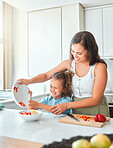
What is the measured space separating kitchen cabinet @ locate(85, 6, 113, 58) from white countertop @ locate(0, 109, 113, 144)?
193 cm

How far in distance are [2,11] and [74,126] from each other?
115 inches

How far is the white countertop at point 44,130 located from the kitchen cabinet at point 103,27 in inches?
76.0

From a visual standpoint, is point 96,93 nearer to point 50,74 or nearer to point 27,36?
point 50,74

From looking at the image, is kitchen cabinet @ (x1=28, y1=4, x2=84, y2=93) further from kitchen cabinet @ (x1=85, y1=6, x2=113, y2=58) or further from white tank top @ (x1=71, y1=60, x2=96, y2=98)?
white tank top @ (x1=71, y1=60, x2=96, y2=98)

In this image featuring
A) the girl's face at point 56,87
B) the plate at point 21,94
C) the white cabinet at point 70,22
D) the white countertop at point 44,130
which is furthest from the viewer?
the white cabinet at point 70,22

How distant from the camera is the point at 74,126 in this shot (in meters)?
1.16

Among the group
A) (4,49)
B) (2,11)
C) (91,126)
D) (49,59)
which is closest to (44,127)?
(91,126)

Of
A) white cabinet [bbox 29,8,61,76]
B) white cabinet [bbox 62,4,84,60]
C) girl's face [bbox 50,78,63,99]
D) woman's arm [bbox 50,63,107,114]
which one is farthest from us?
white cabinet [bbox 29,8,61,76]

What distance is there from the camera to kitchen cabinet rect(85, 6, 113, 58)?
3.03 metres

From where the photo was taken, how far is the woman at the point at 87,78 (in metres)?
1.39

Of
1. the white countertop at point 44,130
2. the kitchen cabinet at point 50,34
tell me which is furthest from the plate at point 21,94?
the kitchen cabinet at point 50,34

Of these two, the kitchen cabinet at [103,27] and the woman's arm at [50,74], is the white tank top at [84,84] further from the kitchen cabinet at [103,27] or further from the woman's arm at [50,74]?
the kitchen cabinet at [103,27]

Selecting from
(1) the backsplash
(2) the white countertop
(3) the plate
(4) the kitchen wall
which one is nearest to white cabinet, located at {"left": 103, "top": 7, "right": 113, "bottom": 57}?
(1) the backsplash

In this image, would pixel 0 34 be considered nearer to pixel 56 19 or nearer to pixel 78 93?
pixel 56 19
